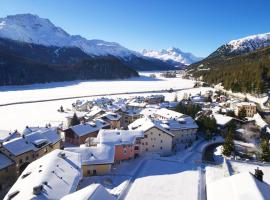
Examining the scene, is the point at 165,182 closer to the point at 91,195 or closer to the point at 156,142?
the point at 156,142

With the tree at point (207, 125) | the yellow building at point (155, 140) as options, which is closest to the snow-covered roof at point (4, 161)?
the yellow building at point (155, 140)

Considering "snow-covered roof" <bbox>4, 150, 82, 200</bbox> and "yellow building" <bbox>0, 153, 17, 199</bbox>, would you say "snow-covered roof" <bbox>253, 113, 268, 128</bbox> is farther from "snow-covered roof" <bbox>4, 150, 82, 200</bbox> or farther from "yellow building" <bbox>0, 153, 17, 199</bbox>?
"yellow building" <bbox>0, 153, 17, 199</bbox>

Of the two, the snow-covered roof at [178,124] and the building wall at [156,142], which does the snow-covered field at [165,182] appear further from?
the snow-covered roof at [178,124]

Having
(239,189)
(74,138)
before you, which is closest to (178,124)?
(74,138)

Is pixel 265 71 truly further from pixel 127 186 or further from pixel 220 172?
pixel 127 186

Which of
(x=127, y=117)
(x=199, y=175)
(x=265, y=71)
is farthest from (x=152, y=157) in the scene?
(x=265, y=71)
